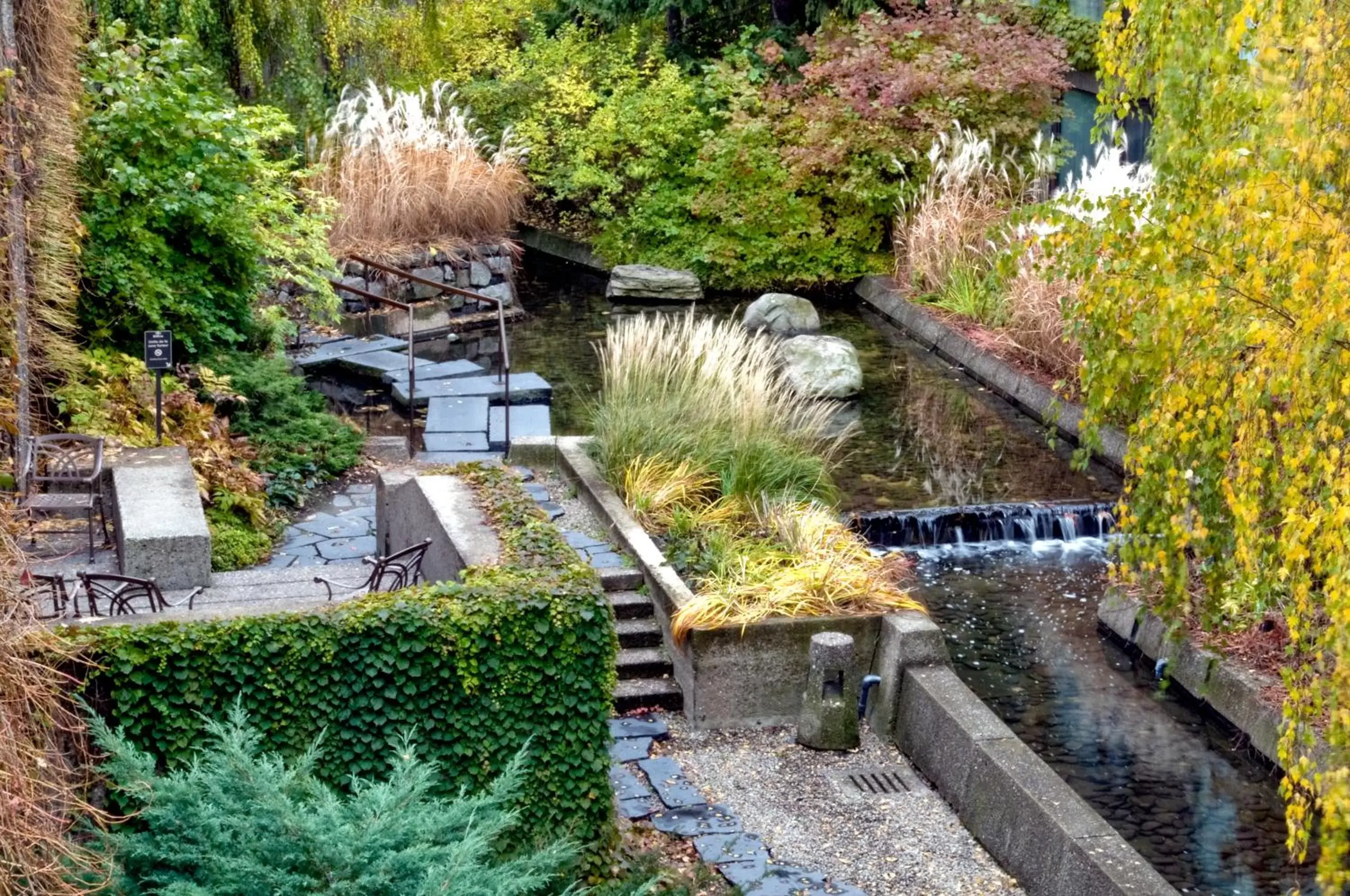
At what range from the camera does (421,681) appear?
5898mm

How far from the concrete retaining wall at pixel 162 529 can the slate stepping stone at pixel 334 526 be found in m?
1.19

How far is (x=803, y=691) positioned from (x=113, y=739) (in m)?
3.71

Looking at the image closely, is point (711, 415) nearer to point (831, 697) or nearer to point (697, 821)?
point (831, 697)

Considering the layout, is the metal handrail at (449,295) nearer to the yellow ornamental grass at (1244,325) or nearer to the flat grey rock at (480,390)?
the flat grey rock at (480,390)

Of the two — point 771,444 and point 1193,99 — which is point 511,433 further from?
point 1193,99

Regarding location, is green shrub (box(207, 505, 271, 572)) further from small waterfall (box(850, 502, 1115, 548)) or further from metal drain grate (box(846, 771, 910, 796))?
small waterfall (box(850, 502, 1115, 548))

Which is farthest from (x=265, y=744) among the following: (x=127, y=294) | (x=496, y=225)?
(x=496, y=225)

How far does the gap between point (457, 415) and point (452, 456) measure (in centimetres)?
99

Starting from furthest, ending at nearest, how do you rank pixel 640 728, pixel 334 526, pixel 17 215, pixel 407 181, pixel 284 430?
pixel 407 181
pixel 284 430
pixel 334 526
pixel 17 215
pixel 640 728

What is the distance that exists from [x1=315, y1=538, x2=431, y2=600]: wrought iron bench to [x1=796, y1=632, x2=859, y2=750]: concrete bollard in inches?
77.4

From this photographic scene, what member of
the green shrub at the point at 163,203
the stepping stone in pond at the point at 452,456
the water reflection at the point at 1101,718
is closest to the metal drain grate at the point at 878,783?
the water reflection at the point at 1101,718

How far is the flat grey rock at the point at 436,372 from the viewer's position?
12.9 m

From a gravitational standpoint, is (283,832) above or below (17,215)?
below

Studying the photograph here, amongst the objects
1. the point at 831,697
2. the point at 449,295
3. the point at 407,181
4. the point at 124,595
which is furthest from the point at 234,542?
the point at 407,181
